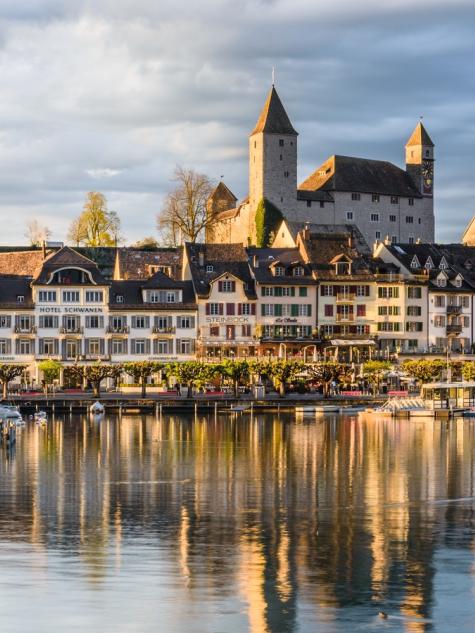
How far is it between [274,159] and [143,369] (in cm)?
5675

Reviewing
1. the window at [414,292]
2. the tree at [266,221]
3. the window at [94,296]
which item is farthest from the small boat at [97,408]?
the tree at [266,221]

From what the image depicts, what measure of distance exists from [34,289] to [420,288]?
1443 inches

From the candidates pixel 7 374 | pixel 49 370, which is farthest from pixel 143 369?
pixel 7 374

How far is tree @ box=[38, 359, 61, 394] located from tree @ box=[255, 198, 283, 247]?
146ft

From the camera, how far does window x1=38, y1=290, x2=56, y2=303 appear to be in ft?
388

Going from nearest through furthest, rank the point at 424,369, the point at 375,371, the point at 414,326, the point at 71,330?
the point at 424,369 < the point at 375,371 < the point at 71,330 < the point at 414,326

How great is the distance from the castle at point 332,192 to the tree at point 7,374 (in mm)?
48534

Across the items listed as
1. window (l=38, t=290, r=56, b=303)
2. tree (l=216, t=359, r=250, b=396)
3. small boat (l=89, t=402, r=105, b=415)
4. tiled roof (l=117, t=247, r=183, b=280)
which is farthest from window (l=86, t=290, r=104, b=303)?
small boat (l=89, t=402, r=105, b=415)

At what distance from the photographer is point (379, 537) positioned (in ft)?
134

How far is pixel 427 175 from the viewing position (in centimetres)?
17250

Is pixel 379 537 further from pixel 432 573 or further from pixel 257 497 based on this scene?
pixel 257 497

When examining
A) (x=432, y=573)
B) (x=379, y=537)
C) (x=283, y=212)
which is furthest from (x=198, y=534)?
(x=283, y=212)

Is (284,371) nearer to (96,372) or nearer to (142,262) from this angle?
(96,372)

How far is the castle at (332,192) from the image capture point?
158250mm
